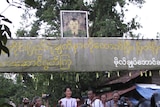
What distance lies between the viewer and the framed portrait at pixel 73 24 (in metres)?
7.81

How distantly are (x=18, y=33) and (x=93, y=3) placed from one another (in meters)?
4.24

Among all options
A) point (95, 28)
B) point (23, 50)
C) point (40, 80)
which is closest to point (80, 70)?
point (23, 50)

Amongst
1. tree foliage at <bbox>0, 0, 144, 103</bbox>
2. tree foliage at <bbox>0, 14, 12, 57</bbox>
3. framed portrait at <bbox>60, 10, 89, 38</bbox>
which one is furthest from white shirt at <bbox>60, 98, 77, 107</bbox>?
tree foliage at <bbox>0, 0, 144, 103</bbox>

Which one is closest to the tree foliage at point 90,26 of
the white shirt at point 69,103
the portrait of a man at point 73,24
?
the portrait of a man at point 73,24

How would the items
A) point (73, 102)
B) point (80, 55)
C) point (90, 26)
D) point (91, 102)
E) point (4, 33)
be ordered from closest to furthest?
point (4, 33)
point (73, 102)
point (91, 102)
point (80, 55)
point (90, 26)

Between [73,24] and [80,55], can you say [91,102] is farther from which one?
[73,24]

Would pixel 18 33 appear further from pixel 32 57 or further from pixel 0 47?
pixel 0 47

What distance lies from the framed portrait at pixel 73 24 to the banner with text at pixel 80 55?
0.20 metres

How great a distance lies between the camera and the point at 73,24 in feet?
25.6

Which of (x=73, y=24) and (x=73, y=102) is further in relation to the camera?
(x=73, y=24)

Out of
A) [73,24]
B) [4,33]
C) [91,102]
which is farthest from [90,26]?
[4,33]

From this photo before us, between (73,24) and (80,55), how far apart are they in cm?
66

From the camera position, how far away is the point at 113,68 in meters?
7.90

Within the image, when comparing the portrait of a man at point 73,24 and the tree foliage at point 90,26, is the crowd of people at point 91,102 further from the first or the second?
the tree foliage at point 90,26
